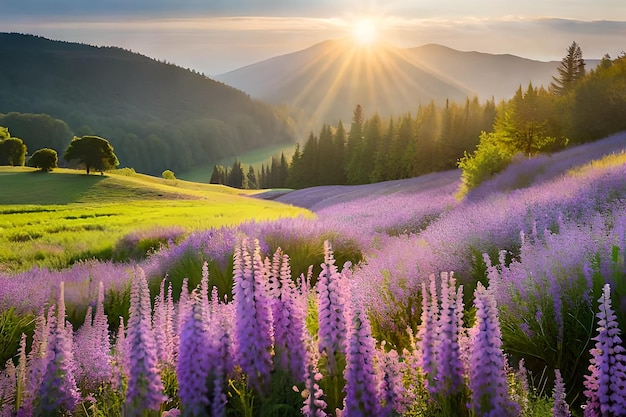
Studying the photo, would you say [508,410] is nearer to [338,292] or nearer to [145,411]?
[338,292]

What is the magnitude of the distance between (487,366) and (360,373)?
1.88 ft

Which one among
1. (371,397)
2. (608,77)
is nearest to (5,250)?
(371,397)

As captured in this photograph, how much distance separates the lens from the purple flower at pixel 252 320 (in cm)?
251

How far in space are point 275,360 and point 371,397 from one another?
0.64 meters

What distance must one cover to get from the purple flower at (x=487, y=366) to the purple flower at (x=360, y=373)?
1.53ft

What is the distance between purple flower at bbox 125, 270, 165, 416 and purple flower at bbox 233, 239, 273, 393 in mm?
448

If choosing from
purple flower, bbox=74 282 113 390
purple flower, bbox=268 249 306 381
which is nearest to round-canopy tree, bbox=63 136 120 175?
purple flower, bbox=74 282 113 390

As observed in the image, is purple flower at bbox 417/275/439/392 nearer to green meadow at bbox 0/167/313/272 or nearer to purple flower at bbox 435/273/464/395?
purple flower at bbox 435/273/464/395

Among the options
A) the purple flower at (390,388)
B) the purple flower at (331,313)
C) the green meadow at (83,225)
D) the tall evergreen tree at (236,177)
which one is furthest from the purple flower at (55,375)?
the tall evergreen tree at (236,177)

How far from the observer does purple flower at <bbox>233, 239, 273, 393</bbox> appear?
2506mm

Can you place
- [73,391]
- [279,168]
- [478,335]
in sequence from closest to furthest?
1. [478,335]
2. [73,391]
3. [279,168]

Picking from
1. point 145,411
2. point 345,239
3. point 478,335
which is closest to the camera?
point 478,335

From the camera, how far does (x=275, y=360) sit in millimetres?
2730

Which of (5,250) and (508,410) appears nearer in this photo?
(508,410)
